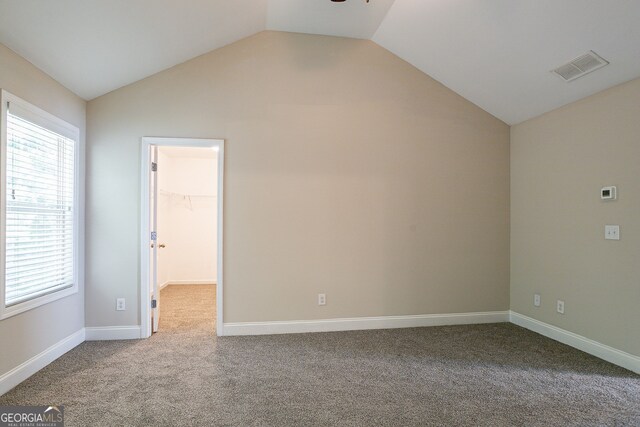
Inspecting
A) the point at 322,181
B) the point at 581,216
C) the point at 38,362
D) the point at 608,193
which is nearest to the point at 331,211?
the point at 322,181

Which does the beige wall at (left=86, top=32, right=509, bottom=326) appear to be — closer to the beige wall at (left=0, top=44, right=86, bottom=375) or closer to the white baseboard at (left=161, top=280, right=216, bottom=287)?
the beige wall at (left=0, top=44, right=86, bottom=375)

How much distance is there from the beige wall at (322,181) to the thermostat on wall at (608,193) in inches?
44.0

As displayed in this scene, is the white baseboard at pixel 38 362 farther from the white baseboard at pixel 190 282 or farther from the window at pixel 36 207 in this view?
the white baseboard at pixel 190 282

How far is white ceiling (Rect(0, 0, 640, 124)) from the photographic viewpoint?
7.99ft

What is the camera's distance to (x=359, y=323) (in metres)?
3.79

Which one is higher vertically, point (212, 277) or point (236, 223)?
point (236, 223)

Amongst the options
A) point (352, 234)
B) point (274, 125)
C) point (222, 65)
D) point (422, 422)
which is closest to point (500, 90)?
point (352, 234)

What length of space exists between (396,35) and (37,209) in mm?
3750

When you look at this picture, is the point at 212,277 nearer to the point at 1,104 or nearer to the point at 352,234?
the point at 352,234

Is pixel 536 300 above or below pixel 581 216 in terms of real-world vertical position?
below

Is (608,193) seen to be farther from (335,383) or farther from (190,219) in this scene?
(190,219)

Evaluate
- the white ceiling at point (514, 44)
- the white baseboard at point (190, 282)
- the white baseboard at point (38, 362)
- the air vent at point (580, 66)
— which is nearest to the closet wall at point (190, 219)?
the white baseboard at point (190, 282)

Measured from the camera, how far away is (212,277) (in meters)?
6.61

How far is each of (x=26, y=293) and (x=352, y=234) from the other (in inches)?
116
